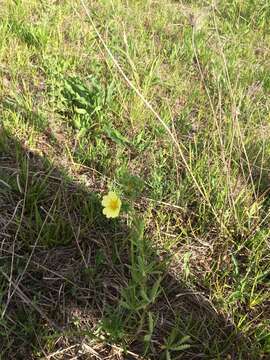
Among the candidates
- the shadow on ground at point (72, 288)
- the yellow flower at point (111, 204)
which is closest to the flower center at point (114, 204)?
A: the yellow flower at point (111, 204)

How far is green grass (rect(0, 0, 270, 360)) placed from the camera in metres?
1.49

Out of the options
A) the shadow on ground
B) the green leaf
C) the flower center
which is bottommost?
the shadow on ground

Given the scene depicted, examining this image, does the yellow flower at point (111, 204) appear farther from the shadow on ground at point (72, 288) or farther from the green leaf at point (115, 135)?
the green leaf at point (115, 135)

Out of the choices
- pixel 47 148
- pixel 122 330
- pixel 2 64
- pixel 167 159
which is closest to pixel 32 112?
pixel 47 148

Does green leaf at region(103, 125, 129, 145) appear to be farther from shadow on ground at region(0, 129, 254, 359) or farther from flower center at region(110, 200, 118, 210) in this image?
flower center at region(110, 200, 118, 210)

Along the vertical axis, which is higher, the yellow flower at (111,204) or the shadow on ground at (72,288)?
the yellow flower at (111,204)

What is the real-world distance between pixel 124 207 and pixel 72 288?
40 centimetres

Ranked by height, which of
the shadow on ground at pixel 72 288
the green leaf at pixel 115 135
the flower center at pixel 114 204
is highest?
the flower center at pixel 114 204

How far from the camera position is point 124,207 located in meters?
1.47

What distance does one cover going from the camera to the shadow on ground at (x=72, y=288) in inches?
57.5

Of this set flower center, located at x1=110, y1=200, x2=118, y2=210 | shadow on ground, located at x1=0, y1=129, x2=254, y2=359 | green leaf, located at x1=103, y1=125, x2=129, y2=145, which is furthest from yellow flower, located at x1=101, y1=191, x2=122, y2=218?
green leaf, located at x1=103, y1=125, x2=129, y2=145

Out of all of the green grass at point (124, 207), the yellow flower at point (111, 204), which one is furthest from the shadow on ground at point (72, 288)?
the yellow flower at point (111, 204)

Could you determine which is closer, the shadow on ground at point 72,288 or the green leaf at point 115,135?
the shadow on ground at point 72,288

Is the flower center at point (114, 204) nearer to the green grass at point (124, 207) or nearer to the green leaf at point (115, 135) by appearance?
the green grass at point (124, 207)
